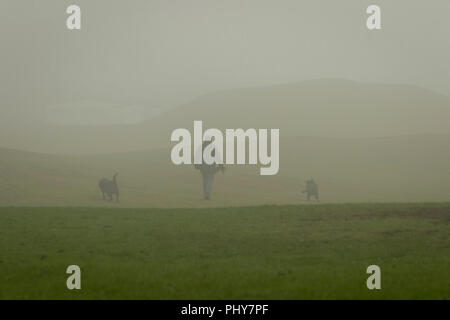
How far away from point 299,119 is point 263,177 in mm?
81140

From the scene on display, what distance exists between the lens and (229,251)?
26281 millimetres

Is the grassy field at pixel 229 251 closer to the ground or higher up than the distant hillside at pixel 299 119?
closer to the ground

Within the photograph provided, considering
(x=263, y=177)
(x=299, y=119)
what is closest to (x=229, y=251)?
(x=263, y=177)

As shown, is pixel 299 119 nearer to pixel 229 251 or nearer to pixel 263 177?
pixel 263 177

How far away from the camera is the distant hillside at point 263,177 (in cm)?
6925

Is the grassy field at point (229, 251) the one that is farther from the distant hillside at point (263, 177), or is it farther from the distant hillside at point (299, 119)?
the distant hillside at point (299, 119)

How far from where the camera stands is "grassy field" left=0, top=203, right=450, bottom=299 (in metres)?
17.5

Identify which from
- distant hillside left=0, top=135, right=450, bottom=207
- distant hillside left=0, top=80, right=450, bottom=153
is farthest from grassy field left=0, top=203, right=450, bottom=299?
distant hillside left=0, top=80, right=450, bottom=153

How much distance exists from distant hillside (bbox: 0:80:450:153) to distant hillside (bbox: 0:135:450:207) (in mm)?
24531

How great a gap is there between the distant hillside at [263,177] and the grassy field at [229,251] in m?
26.5

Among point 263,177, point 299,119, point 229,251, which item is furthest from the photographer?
point 299,119

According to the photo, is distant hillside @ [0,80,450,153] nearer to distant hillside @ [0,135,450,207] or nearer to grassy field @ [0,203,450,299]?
distant hillside @ [0,135,450,207]

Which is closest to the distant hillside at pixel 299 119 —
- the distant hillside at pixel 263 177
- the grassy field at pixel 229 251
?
the distant hillside at pixel 263 177
